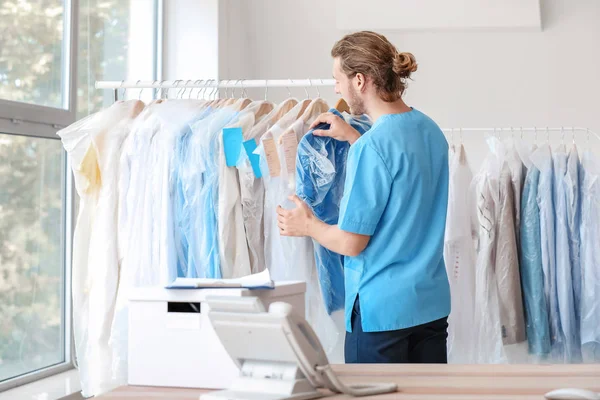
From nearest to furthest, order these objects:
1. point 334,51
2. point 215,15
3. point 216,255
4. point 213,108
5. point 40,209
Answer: point 334,51 < point 216,255 < point 213,108 < point 40,209 < point 215,15

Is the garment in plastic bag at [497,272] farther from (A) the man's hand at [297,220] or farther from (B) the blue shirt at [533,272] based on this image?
(A) the man's hand at [297,220]

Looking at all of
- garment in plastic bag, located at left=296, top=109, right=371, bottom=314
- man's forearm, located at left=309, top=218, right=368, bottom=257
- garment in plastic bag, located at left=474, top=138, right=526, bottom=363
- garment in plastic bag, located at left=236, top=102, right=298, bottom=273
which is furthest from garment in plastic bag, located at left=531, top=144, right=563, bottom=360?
man's forearm, located at left=309, top=218, right=368, bottom=257

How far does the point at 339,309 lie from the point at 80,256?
922 mm

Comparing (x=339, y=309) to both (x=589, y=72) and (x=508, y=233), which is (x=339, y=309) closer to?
(x=508, y=233)

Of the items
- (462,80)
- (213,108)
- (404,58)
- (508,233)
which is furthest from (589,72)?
(404,58)

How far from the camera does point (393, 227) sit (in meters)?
1.78

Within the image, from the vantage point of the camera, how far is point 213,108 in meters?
2.68

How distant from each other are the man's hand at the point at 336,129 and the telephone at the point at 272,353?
1166 mm

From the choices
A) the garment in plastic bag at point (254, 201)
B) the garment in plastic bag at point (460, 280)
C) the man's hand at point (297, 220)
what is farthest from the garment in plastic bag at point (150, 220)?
the garment in plastic bag at point (460, 280)

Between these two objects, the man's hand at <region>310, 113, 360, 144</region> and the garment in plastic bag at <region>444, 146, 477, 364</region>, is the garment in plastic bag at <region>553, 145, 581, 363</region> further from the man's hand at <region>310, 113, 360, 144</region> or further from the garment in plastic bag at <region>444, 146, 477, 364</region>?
the man's hand at <region>310, 113, 360, 144</region>

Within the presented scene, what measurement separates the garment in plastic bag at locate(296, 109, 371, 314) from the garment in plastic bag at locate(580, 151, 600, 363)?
47.7 inches

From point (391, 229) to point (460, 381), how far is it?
0.54 m

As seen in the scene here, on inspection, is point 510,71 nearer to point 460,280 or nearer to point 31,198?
point 460,280

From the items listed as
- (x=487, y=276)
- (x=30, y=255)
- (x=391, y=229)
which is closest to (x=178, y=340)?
(x=391, y=229)
